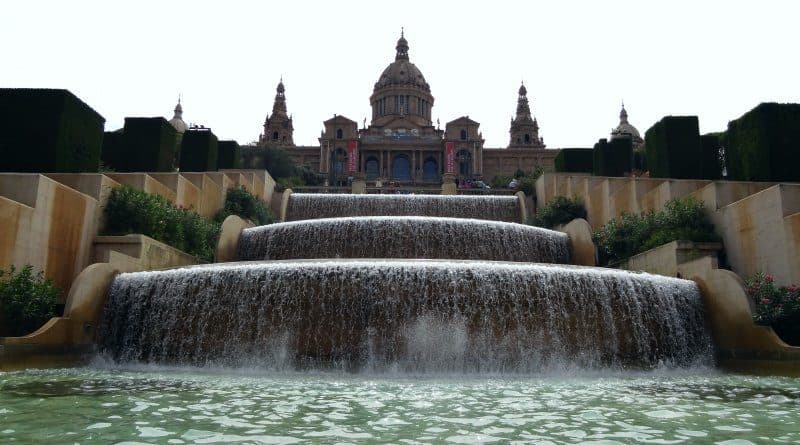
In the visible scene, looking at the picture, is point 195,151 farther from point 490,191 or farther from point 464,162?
point 464,162

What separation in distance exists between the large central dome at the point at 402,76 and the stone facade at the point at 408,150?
26.7ft

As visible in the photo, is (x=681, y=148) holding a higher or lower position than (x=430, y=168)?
lower

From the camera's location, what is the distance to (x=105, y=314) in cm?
1103

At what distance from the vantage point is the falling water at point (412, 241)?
16.0 metres

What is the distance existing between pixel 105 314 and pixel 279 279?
336 cm

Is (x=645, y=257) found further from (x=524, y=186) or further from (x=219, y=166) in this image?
(x=219, y=166)

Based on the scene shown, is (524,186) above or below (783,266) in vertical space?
above

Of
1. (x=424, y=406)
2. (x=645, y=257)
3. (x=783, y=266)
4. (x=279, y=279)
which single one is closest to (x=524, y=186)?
(x=645, y=257)

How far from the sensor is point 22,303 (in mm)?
9906

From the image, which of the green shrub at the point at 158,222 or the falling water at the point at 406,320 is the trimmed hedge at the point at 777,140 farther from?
the green shrub at the point at 158,222

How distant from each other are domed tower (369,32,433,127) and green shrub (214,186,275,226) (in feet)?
248

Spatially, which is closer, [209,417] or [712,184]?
[209,417]

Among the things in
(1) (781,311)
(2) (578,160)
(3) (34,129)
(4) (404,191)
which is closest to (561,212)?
(2) (578,160)

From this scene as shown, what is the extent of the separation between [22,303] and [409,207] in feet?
46.5
